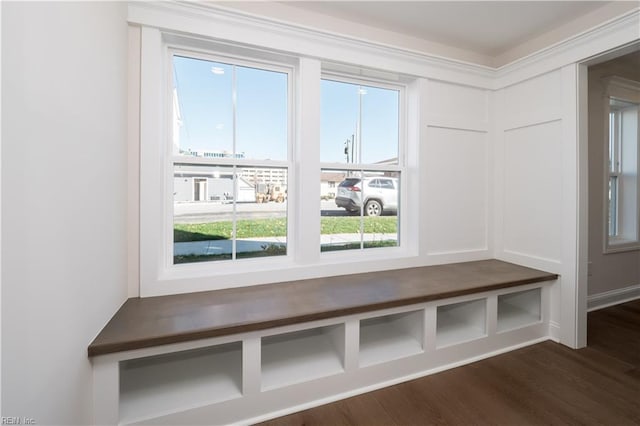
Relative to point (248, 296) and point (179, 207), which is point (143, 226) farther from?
point (248, 296)

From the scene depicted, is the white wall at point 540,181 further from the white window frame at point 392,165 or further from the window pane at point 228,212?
the window pane at point 228,212

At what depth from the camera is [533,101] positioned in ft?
7.98

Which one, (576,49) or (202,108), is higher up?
(576,49)

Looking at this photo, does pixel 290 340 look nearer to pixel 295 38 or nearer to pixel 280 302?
pixel 280 302

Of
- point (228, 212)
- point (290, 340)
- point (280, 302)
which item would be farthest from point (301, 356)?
point (228, 212)

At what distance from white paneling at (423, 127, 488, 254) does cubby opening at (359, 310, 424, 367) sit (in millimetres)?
745

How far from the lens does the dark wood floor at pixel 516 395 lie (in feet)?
4.78

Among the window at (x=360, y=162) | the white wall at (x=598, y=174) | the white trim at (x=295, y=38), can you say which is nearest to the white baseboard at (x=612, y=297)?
the white wall at (x=598, y=174)

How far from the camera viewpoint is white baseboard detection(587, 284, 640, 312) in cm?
288

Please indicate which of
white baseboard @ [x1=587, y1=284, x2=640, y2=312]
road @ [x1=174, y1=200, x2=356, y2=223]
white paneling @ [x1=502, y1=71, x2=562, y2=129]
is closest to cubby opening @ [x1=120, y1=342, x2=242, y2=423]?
road @ [x1=174, y1=200, x2=356, y2=223]

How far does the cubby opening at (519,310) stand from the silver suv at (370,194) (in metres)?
1.27

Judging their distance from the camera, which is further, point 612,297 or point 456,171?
point 612,297

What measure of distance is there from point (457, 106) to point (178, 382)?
9.85ft

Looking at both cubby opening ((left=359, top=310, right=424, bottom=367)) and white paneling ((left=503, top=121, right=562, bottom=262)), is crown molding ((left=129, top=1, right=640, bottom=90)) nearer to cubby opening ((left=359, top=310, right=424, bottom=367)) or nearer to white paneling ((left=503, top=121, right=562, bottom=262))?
white paneling ((left=503, top=121, right=562, bottom=262))
